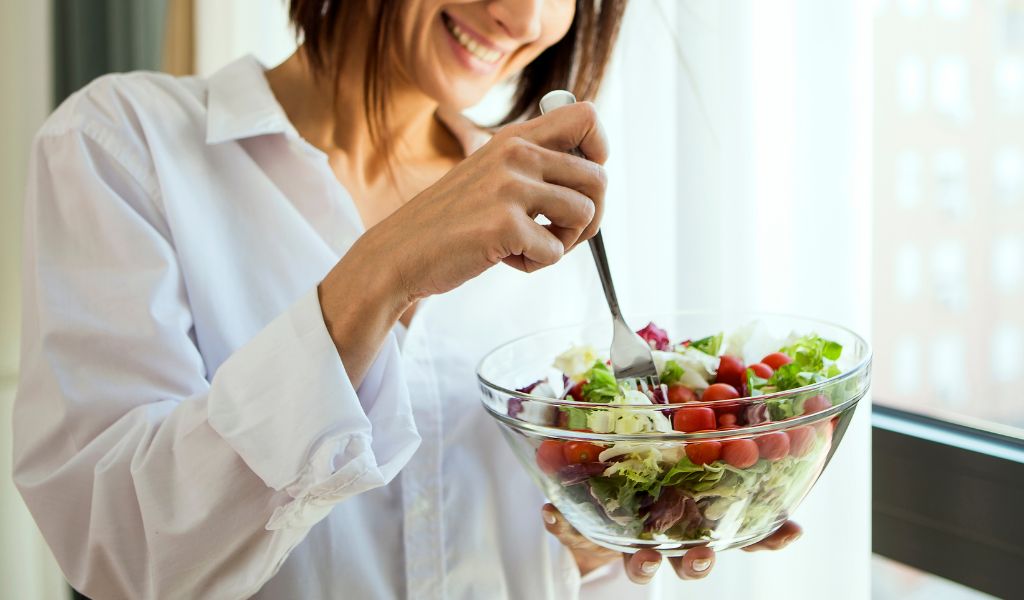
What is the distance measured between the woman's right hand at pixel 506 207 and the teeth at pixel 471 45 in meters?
0.31

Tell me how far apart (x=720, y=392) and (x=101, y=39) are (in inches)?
61.7

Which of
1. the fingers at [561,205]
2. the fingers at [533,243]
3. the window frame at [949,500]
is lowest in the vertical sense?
the window frame at [949,500]

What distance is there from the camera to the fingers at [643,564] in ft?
2.32

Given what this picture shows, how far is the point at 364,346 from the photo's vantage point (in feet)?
2.31

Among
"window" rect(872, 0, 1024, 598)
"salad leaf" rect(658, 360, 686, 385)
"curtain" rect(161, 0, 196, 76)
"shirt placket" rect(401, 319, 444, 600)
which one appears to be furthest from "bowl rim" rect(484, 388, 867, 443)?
"curtain" rect(161, 0, 196, 76)

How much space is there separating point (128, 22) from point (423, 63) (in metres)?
1.10

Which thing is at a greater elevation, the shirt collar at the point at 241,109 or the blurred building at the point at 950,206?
the shirt collar at the point at 241,109

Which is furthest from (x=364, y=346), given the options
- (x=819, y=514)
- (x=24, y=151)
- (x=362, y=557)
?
(x=24, y=151)

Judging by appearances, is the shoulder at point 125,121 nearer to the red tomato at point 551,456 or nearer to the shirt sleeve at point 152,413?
the shirt sleeve at point 152,413

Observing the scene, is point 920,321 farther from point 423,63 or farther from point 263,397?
point 263,397

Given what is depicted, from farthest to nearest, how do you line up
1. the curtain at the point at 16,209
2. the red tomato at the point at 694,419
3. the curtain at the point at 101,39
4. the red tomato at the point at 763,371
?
the curtain at the point at 101,39, the curtain at the point at 16,209, the red tomato at the point at 763,371, the red tomato at the point at 694,419

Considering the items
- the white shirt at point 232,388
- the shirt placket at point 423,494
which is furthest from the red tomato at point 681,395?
the shirt placket at point 423,494

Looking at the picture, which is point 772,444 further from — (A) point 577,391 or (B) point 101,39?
(B) point 101,39

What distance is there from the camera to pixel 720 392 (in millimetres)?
683
